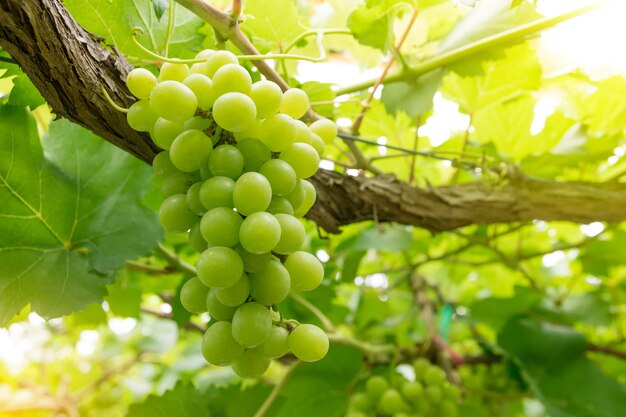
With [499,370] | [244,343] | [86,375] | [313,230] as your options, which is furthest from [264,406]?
[86,375]

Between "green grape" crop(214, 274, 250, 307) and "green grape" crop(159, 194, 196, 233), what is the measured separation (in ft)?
0.25

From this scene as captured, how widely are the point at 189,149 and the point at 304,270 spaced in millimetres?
129

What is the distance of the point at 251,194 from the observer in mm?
392

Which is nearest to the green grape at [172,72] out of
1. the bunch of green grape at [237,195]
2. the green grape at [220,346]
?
the bunch of green grape at [237,195]

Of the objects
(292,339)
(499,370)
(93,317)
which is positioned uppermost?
(292,339)

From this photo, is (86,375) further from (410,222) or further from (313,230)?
(410,222)

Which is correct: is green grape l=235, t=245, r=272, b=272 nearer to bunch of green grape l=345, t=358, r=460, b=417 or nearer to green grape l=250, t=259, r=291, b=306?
green grape l=250, t=259, r=291, b=306

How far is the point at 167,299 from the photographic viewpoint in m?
1.14

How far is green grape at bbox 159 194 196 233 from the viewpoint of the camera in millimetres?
437

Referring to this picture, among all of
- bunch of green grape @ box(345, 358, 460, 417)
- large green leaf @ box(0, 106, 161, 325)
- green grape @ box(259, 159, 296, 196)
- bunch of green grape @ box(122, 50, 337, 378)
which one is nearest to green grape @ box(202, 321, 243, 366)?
bunch of green grape @ box(122, 50, 337, 378)

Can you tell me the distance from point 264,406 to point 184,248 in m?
0.31

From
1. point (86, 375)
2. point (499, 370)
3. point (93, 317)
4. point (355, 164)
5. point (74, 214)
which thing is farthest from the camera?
point (86, 375)

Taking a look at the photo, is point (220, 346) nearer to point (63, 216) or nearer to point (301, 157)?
point (301, 157)

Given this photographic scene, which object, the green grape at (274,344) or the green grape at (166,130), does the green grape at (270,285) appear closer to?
the green grape at (274,344)
